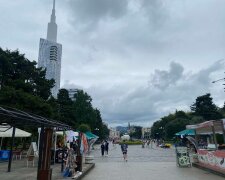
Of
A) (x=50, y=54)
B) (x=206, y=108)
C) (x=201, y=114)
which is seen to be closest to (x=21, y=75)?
(x=206, y=108)

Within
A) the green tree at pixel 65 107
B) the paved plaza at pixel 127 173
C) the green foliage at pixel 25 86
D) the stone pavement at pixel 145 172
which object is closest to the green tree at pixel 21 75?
the green foliage at pixel 25 86

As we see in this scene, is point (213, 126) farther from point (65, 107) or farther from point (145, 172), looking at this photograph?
point (65, 107)

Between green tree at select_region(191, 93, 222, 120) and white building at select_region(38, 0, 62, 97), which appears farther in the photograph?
white building at select_region(38, 0, 62, 97)

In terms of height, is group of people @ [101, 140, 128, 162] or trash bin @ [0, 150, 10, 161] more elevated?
group of people @ [101, 140, 128, 162]

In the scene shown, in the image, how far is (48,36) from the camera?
18938 cm

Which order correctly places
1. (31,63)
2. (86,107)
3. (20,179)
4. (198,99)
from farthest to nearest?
(198,99) < (86,107) < (31,63) < (20,179)

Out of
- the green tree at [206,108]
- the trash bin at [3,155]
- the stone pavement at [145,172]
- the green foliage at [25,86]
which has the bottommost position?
the stone pavement at [145,172]

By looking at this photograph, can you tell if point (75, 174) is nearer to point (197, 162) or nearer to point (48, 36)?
point (197, 162)

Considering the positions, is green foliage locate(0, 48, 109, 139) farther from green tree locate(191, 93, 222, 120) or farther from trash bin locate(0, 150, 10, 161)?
green tree locate(191, 93, 222, 120)

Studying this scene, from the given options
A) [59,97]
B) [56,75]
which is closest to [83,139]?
[59,97]

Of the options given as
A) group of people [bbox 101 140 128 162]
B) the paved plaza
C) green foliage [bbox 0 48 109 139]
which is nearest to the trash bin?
the paved plaza

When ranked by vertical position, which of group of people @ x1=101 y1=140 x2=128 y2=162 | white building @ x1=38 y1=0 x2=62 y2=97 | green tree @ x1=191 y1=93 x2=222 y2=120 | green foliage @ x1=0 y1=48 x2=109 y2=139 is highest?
white building @ x1=38 y1=0 x2=62 y2=97

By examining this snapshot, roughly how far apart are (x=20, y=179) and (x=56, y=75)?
16917cm

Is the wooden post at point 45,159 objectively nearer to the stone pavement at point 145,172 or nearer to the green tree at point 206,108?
the stone pavement at point 145,172
